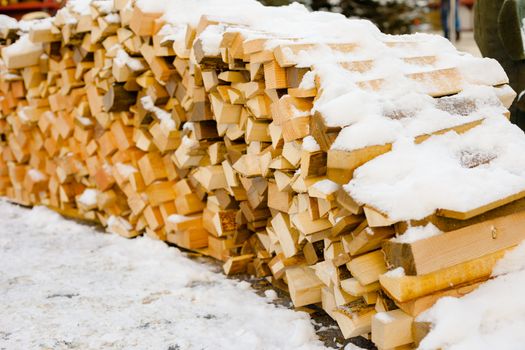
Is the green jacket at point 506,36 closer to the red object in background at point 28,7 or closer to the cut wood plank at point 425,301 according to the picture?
the cut wood plank at point 425,301

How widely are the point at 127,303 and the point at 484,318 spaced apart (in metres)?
1.68

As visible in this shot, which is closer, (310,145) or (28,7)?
(310,145)

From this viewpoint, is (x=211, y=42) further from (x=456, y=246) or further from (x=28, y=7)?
(x=28, y=7)

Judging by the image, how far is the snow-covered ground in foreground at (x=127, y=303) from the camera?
2.52 m

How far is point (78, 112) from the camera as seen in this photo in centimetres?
431

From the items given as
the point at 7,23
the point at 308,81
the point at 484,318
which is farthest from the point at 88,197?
the point at 484,318

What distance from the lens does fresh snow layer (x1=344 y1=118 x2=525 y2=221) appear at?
6.88ft

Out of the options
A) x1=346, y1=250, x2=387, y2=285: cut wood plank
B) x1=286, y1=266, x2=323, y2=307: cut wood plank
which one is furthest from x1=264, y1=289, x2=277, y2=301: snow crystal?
x1=346, y1=250, x2=387, y2=285: cut wood plank

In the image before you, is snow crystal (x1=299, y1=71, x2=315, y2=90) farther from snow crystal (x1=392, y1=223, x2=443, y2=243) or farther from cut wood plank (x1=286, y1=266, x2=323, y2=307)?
cut wood plank (x1=286, y1=266, x2=323, y2=307)

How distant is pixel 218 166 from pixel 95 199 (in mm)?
1402

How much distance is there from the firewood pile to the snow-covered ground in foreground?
18cm

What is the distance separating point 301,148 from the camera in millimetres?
2498

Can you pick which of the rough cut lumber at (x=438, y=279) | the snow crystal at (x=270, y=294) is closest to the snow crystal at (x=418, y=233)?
the rough cut lumber at (x=438, y=279)

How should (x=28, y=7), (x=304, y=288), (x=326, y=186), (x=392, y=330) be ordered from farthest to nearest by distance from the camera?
(x=28, y=7), (x=304, y=288), (x=326, y=186), (x=392, y=330)
